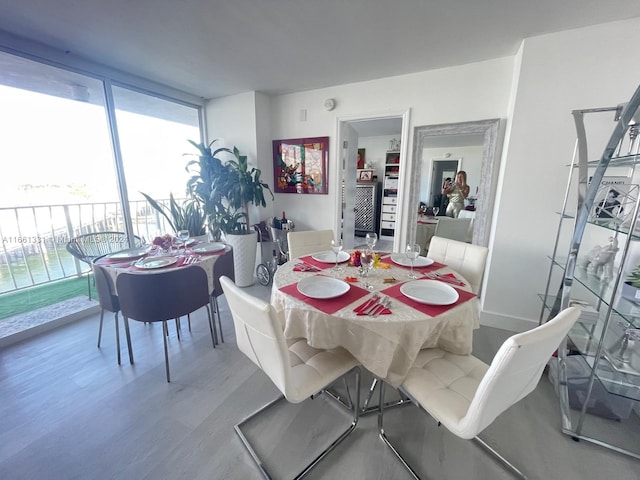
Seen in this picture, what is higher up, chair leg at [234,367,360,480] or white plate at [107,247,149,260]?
white plate at [107,247,149,260]

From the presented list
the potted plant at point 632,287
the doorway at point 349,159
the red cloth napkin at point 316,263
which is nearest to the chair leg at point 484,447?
the red cloth napkin at point 316,263

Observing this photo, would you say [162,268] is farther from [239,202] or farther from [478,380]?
[478,380]

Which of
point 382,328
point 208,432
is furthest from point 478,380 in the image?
point 208,432

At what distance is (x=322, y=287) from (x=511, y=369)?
0.87 meters

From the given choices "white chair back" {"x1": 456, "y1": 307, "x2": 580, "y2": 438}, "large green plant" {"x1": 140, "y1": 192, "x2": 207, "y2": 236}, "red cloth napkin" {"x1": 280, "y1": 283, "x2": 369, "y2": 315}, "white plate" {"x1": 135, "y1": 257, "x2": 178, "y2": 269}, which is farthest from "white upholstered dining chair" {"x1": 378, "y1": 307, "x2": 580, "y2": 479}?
"large green plant" {"x1": 140, "y1": 192, "x2": 207, "y2": 236}

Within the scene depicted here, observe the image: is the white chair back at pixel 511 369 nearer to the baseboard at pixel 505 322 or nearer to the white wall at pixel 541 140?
the white wall at pixel 541 140

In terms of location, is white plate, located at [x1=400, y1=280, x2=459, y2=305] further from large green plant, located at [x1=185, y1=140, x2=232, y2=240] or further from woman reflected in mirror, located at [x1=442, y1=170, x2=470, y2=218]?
large green plant, located at [x1=185, y1=140, x2=232, y2=240]

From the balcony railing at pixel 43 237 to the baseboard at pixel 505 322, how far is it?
4023mm

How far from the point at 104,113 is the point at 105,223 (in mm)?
1554

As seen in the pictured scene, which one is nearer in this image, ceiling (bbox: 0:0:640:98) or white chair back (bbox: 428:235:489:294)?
ceiling (bbox: 0:0:640:98)

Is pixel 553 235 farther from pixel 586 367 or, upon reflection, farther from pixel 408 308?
pixel 408 308

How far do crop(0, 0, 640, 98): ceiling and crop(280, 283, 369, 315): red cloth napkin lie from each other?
180cm

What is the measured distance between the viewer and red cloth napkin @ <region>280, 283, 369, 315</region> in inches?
46.9

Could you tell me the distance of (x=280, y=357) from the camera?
38.5 inches
